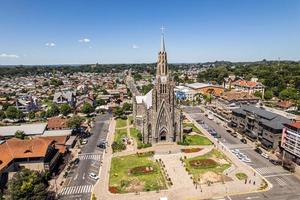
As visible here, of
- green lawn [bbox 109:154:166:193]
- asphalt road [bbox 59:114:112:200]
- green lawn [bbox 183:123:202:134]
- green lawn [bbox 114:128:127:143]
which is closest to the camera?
asphalt road [bbox 59:114:112:200]

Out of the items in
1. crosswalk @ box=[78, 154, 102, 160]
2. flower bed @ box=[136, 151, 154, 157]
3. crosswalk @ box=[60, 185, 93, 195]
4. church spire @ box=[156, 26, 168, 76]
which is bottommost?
crosswalk @ box=[60, 185, 93, 195]

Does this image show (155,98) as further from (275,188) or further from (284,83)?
(284,83)

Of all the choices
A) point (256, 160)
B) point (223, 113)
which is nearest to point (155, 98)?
point (256, 160)

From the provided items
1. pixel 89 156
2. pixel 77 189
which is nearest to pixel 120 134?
pixel 89 156

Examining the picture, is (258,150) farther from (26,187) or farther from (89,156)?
(26,187)

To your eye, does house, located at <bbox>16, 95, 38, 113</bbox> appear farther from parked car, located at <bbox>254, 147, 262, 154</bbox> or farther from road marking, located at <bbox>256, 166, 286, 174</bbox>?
road marking, located at <bbox>256, 166, 286, 174</bbox>

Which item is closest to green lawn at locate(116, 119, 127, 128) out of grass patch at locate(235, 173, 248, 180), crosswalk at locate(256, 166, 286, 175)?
grass patch at locate(235, 173, 248, 180)
